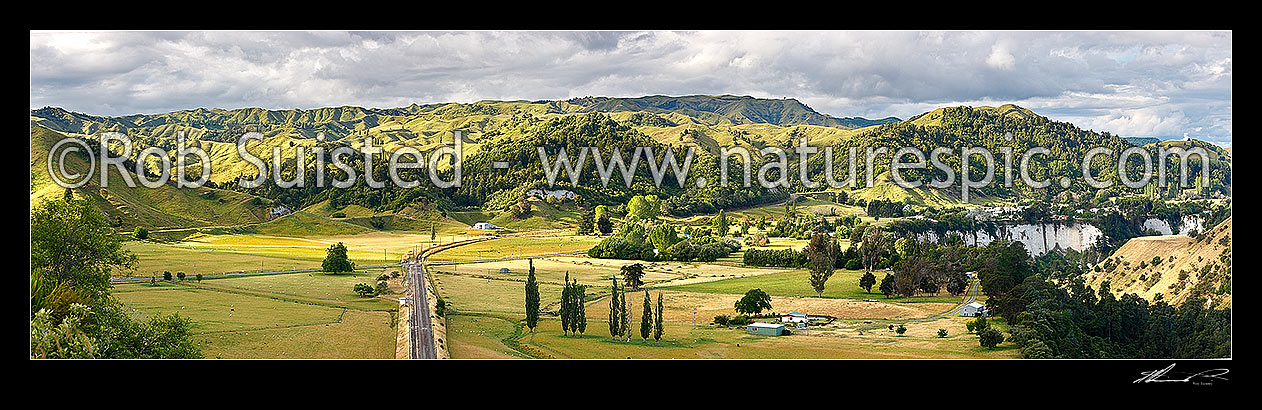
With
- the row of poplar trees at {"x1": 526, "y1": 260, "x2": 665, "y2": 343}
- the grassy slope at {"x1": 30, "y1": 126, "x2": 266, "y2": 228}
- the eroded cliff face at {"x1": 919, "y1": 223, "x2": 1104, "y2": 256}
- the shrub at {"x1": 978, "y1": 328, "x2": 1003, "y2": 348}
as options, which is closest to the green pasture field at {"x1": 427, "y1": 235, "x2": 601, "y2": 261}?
the grassy slope at {"x1": 30, "y1": 126, "x2": 266, "y2": 228}

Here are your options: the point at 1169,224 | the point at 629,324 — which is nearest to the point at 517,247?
the point at 629,324

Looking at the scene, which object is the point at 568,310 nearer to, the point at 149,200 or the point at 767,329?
the point at 767,329

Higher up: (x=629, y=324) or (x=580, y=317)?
(x=580, y=317)

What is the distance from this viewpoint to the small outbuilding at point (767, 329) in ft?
74.8

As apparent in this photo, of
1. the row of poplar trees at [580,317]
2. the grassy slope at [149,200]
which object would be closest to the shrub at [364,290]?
the row of poplar trees at [580,317]

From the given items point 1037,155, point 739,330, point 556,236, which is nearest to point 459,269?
point 739,330

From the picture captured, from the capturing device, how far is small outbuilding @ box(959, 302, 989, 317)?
85.2ft

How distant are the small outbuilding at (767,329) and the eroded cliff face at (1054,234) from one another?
41048 mm

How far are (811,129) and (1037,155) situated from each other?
50.3 metres

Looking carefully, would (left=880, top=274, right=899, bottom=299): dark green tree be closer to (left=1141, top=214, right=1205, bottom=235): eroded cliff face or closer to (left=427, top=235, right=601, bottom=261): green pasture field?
(left=427, top=235, right=601, bottom=261): green pasture field

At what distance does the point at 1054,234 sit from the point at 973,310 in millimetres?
45039

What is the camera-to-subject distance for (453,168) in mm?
96125

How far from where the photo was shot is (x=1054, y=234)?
65625mm
